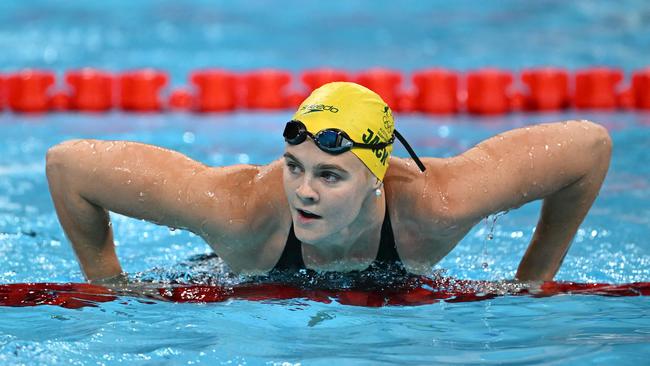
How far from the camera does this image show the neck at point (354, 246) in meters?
3.31

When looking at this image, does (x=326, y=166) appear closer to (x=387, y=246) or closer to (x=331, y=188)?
(x=331, y=188)

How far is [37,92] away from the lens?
8773mm

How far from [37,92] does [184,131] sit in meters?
1.80

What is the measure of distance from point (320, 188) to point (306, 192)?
A: 0.19 feet

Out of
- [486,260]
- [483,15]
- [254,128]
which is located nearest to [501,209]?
[486,260]

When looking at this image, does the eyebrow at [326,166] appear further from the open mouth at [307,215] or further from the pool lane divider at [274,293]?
the pool lane divider at [274,293]

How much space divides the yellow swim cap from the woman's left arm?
1.05ft

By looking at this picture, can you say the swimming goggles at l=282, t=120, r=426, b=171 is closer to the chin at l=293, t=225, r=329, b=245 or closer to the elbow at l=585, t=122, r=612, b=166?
the chin at l=293, t=225, r=329, b=245

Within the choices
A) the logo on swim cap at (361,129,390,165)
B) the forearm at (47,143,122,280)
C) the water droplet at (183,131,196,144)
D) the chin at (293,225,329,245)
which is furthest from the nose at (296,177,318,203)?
the water droplet at (183,131,196,144)

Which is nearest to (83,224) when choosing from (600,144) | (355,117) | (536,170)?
(355,117)

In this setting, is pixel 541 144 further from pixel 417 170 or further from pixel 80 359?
pixel 80 359

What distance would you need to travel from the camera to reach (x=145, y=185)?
129 inches

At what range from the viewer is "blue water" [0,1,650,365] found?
10.3 ft

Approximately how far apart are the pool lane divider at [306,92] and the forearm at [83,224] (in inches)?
203
